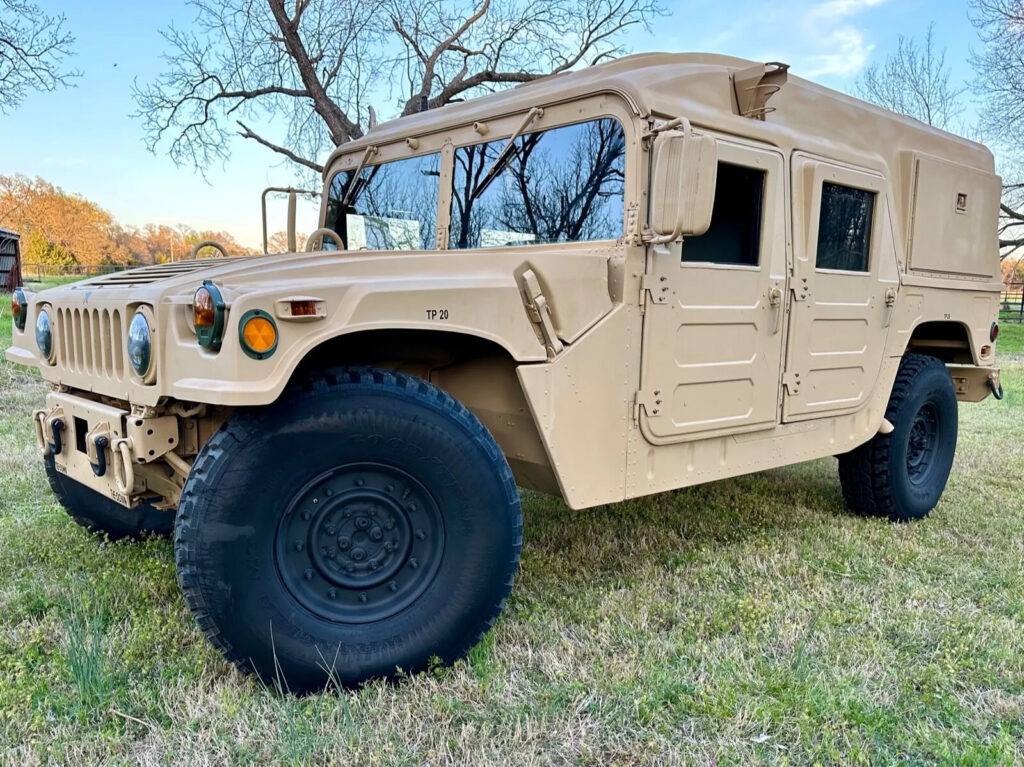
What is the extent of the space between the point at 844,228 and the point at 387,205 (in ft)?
7.75

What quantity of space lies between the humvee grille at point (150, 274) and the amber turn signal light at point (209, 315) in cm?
58

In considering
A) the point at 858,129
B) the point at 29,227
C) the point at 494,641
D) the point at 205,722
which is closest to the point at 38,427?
the point at 205,722

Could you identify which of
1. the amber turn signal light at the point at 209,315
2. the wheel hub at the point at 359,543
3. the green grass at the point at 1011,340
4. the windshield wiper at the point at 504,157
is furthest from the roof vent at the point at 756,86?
the green grass at the point at 1011,340

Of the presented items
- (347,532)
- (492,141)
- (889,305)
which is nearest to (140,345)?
(347,532)

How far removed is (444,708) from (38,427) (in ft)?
6.91

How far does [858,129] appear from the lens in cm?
412

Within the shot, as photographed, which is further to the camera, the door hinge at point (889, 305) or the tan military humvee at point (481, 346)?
the door hinge at point (889, 305)

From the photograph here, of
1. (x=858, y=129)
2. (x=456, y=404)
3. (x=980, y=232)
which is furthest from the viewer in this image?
(x=980, y=232)

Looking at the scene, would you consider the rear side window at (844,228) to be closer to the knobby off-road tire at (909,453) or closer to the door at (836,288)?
the door at (836,288)

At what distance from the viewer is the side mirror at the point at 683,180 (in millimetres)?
2688

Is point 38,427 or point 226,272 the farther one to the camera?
point 38,427

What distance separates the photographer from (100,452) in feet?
8.48

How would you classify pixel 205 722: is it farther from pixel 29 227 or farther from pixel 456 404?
pixel 29 227

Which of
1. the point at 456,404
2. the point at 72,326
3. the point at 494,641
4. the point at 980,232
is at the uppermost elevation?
the point at 980,232
